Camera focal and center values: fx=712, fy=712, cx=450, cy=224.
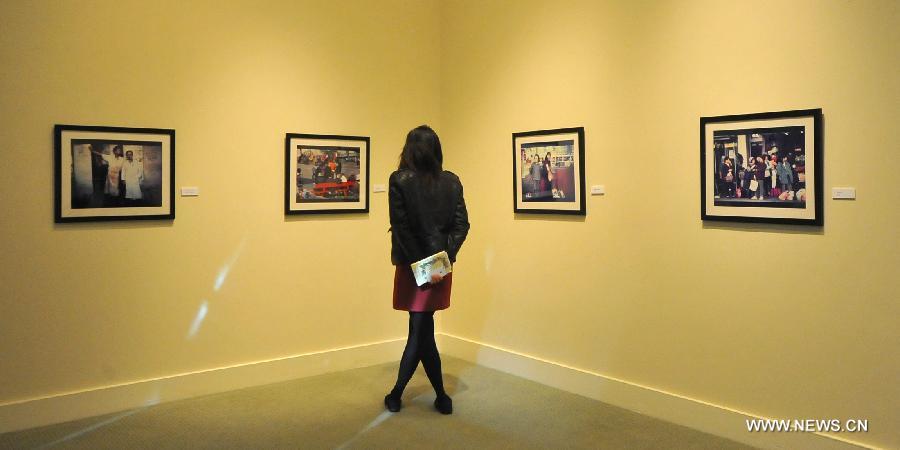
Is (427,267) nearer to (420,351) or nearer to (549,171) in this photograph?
(420,351)

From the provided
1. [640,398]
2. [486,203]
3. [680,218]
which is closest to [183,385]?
[486,203]

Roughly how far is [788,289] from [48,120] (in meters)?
5.08

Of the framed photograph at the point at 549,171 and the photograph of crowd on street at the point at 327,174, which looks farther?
the photograph of crowd on street at the point at 327,174

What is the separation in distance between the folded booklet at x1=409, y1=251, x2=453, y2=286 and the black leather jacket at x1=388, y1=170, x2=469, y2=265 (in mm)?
62

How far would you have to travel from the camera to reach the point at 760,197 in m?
4.53

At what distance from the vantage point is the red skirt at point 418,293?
502cm

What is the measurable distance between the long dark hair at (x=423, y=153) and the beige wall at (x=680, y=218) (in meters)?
1.38

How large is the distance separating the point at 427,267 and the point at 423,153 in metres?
0.79

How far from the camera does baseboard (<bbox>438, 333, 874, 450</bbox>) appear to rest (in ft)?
14.4

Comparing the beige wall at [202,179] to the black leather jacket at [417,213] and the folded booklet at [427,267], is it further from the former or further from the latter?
the folded booklet at [427,267]

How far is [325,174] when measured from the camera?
6.34 meters

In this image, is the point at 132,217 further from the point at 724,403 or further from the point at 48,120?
the point at 724,403

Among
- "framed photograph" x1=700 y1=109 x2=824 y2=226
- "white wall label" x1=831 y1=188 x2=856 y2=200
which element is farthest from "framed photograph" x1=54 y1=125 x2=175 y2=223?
"white wall label" x1=831 y1=188 x2=856 y2=200

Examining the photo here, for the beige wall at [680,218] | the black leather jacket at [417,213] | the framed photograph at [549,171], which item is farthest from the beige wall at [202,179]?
the black leather jacket at [417,213]
